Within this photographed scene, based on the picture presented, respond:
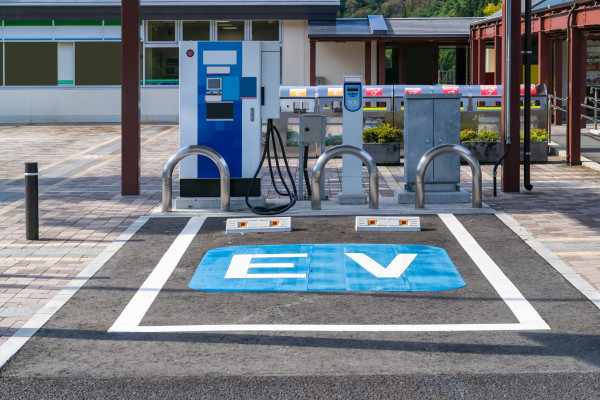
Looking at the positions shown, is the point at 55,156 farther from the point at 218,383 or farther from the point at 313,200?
the point at 218,383

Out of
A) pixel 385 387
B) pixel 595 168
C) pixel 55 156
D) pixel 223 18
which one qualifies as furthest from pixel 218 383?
pixel 223 18

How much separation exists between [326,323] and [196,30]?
25225 millimetres

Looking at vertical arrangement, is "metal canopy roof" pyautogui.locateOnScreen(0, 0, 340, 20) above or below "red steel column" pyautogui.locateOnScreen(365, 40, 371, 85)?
above

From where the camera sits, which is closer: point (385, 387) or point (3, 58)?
point (385, 387)

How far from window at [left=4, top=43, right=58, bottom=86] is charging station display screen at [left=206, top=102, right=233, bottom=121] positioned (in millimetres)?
20315

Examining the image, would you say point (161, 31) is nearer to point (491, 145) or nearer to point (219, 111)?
point (491, 145)

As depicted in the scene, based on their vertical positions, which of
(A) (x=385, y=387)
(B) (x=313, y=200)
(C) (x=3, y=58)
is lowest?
(A) (x=385, y=387)

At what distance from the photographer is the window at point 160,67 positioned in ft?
102

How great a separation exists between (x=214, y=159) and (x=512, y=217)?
145 inches

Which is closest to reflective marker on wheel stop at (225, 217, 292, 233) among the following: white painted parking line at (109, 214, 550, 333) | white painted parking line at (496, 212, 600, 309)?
white painted parking line at (109, 214, 550, 333)

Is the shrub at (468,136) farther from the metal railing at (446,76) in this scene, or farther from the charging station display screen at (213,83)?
the metal railing at (446,76)

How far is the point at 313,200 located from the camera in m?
11.9

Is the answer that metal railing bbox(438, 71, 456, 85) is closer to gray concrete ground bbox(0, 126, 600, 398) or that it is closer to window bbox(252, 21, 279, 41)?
window bbox(252, 21, 279, 41)

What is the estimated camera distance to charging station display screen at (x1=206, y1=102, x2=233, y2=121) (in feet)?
39.6
